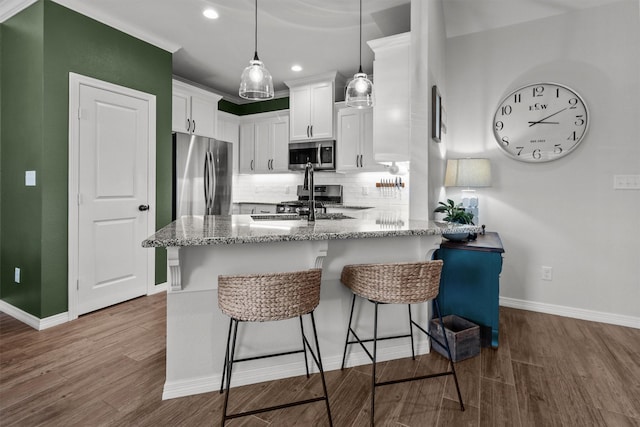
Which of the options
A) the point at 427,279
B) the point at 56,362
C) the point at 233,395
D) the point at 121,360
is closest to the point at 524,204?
the point at 427,279

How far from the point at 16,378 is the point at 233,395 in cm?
132

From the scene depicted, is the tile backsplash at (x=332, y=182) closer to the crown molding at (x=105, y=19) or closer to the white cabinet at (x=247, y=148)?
the white cabinet at (x=247, y=148)

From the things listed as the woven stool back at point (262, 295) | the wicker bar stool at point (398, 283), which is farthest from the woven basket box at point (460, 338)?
the woven stool back at point (262, 295)

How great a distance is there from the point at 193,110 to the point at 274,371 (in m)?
3.57

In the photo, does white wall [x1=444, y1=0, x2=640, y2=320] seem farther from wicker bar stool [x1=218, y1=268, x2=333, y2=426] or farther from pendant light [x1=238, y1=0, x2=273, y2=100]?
wicker bar stool [x1=218, y1=268, x2=333, y2=426]

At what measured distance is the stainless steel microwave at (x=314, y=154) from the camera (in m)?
4.55

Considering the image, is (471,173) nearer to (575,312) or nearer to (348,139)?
(575,312)

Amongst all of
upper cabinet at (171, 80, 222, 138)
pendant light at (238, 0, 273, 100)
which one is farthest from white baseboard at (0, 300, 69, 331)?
pendant light at (238, 0, 273, 100)

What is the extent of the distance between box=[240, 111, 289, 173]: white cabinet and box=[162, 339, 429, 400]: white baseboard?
3387 mm

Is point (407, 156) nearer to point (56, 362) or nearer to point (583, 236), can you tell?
point (583, 236)

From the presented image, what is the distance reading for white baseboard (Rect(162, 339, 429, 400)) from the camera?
5.90 feet

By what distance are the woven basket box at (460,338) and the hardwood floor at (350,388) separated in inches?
2.3

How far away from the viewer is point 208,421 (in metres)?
1.61

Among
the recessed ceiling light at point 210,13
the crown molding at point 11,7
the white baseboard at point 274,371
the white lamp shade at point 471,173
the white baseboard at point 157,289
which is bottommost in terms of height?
the white baseboard at point 274,371
